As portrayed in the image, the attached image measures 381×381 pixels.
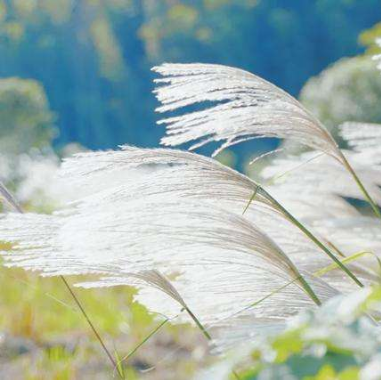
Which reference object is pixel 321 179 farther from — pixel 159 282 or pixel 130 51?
pixel 130 51

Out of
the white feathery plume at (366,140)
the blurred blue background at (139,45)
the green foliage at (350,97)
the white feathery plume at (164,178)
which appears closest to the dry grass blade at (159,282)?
the white feathery plume at (164,178)

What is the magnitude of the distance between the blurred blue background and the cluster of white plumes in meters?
13.7

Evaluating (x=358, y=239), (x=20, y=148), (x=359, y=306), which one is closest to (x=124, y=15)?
(x=20, y=148)

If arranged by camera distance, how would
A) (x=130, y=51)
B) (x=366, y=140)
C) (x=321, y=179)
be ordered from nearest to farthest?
(x=366, y=140), (x=321, y=179), (x=130, y=51)

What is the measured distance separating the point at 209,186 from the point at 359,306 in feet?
3.02

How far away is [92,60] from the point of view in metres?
17.4

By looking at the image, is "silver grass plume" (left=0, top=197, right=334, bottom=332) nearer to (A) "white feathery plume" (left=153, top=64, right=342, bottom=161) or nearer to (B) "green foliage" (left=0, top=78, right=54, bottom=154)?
(A) "white feathery plume" (left=153, top=64, right=342, bottom=161)

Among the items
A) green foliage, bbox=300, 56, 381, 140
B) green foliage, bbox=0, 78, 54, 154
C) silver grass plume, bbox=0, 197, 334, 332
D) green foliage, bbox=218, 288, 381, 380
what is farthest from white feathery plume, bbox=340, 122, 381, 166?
green foliage, bbox=0, 78, 54, 154

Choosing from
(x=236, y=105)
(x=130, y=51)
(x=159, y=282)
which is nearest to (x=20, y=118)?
(x=130, y=51)

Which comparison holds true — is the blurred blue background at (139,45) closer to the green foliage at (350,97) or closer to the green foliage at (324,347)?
the green foliage at (350,97)

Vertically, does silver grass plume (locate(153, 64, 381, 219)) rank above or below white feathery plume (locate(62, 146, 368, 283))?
above

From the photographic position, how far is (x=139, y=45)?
17.9m

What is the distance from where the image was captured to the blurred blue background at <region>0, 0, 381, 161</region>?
15969mm

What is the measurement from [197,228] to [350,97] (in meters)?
5.61
